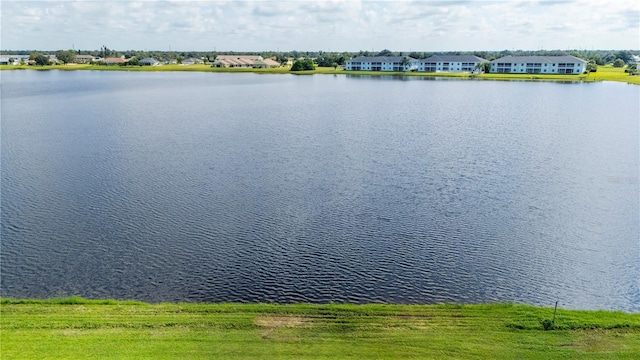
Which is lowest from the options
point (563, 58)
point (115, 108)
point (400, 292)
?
point (400, 292)

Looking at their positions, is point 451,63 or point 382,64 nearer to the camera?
point 451,63

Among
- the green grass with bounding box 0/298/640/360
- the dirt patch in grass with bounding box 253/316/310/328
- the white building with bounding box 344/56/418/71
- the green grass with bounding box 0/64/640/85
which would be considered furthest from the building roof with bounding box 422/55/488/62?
the dirt patch in grass with bounding box 253/316/310/328

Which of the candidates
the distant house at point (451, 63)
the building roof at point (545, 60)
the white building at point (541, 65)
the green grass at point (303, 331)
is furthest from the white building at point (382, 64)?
the green grass at point (303, 331)

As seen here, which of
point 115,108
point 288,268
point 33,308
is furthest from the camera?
point 115,108

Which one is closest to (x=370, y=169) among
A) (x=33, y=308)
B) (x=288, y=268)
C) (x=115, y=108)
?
(x=288, y=268)

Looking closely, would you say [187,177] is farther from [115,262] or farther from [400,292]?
[400,292]

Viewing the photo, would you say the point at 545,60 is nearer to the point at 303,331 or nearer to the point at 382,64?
the point at 382,64

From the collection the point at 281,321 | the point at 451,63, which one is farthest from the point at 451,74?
the point at 281,321

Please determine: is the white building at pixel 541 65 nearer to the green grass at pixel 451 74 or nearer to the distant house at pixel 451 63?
the green grass at pixel 451 74
